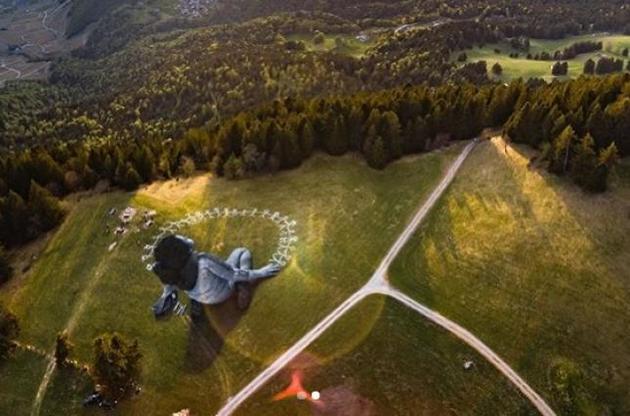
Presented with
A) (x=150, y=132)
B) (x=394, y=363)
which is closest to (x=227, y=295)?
(x=394, y=363)

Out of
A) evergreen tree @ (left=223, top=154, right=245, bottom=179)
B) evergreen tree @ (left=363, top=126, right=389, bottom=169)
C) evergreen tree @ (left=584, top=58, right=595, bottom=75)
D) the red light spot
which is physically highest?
evergreen tree @ (left=363, top=126, right=389, bottom=169)

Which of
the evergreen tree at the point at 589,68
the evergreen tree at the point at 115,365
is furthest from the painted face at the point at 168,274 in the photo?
the evergreen tree at the point at 589,68

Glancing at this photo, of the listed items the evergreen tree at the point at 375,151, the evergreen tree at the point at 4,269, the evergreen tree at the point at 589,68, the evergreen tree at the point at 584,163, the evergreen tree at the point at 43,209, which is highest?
the evergreen tree at the point at 584,163

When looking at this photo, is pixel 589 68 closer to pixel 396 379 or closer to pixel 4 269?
pixel 396 379

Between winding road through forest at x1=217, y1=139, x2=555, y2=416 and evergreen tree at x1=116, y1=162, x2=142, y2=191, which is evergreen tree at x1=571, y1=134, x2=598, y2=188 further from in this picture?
evergreen tree at x1=116, y1=162, x2=142, y2=191

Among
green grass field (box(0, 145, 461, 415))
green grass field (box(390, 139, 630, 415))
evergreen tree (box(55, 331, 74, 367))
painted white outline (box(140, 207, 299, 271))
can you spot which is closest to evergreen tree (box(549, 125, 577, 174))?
green grass field (box(390, 139, 630, 415))

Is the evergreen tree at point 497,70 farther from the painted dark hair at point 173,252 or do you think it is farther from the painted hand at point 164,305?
the painted hand at point 164,305
